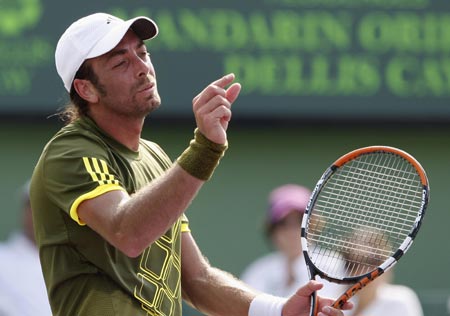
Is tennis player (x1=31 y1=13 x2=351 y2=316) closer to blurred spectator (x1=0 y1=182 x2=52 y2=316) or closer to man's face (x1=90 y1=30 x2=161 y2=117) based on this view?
man's face (x1=90 y1=30 x2=161 y2=117)

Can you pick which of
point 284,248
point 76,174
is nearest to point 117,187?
point 76,174

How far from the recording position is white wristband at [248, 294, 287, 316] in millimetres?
3770

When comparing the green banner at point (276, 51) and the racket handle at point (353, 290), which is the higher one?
the racket handle at point (353, 290)

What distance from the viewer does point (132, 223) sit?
3.24 m

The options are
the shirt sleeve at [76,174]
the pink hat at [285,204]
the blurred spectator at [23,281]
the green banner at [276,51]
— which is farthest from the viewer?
the green banner at [276,51]

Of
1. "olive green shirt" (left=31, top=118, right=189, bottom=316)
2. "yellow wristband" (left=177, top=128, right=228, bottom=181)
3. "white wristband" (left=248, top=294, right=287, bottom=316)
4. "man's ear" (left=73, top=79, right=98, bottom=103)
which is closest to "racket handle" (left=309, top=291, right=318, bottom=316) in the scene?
"white wristband" (left=248, top=294, right=287, bottom=316)

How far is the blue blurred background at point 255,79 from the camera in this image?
766 cm

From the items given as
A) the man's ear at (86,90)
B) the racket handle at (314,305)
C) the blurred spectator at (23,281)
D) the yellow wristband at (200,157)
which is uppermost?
the man's ear at (86,90)

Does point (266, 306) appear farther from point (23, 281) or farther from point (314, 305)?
point (23, 281)

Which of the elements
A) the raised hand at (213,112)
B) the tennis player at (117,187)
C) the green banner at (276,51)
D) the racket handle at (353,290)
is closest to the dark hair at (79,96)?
the tennis player at (117,187)

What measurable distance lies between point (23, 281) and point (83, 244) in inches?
119

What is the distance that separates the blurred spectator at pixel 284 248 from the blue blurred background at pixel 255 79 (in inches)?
42.9

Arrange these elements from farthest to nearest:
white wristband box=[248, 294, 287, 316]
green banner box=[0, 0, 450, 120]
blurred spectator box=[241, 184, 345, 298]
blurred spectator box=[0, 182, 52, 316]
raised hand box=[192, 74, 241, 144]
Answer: green banner box=[0, 0, 450, 120] < blurred spectator box=[241, 184, 345, 298] < blurred spectator box=[0, 182, 52, 316] < white wristband box=[248, 294, 287, 316] < raised hand box=[192, 74, 241, 144]

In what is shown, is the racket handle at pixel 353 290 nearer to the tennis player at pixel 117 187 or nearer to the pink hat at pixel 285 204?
the tennis player at pixel 117 187
